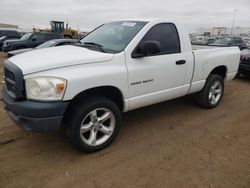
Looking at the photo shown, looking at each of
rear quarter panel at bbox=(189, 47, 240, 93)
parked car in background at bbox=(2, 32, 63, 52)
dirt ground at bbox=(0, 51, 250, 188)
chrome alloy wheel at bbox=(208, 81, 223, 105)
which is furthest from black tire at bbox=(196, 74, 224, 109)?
parked car in background at bbox=(2, 32, 63, 52)

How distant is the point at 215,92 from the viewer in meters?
5.42

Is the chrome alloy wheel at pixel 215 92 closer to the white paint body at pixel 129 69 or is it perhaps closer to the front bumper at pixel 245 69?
the white paint body at pixel 129 69

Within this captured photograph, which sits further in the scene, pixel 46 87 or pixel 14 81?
pixel 14 81

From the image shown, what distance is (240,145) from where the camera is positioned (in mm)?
3725

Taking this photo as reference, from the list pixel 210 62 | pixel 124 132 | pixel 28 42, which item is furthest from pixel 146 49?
pixel 28 42

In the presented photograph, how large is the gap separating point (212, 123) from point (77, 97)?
2690 mm

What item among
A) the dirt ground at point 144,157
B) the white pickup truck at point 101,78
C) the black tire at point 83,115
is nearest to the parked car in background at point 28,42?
the dirt ground at point 144,157

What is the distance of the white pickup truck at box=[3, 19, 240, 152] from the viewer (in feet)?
9.43

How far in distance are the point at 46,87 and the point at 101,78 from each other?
0.72 m

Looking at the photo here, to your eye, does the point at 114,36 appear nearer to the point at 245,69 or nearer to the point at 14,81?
the point at 14,81

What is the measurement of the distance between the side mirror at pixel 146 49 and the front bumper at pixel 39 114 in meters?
1.32

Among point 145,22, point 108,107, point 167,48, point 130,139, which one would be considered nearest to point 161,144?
point 130,139

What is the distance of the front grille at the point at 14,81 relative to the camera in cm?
287

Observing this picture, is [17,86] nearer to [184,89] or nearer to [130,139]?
[130,139]
